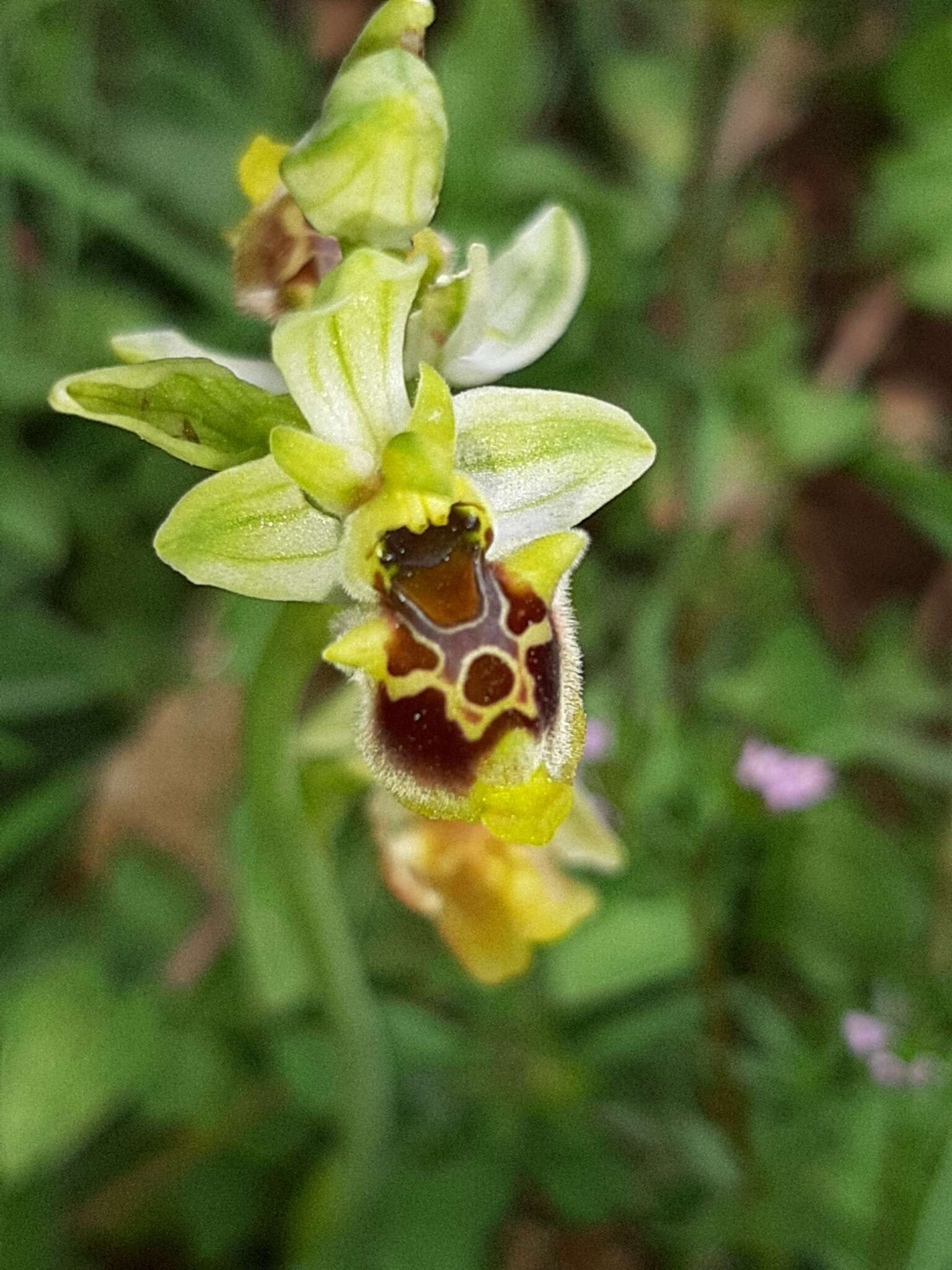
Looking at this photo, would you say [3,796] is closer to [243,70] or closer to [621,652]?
[621,652]

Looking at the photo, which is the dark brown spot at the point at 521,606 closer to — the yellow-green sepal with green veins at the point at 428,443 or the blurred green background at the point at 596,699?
the yellow-green sepal with green veins at the point at 428,443

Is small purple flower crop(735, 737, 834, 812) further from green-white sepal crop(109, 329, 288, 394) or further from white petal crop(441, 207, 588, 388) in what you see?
green-white sepal crop(109, 329, 288, 394)

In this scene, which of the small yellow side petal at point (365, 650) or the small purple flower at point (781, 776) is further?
the small purple flower at point (781, 776)

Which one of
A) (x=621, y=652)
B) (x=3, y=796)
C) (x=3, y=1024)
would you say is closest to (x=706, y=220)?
(x=621, y=652)

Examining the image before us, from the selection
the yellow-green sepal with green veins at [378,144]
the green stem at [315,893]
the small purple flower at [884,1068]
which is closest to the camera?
the yellow-green sepal with green veins at [378,144]

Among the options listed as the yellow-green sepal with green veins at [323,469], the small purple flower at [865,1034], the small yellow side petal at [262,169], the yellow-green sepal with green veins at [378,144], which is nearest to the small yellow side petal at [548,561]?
the yellow-green sepal with green veins at [323,469]

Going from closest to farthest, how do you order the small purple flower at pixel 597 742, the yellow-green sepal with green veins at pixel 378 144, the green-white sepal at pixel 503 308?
the yellow-green sepal with green veins at pixel 378 144
the green-white sepal at pixel 503 308
the small purple flower at pixel 597 742
